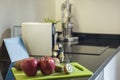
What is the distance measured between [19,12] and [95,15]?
96cm

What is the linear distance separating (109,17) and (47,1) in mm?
670

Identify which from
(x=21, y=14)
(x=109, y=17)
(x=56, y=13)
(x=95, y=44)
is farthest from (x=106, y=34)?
(x=21, y=14)

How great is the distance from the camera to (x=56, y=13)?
106 inches

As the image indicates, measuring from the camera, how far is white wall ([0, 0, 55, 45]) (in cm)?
173

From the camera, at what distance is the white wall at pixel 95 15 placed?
2.52 meters

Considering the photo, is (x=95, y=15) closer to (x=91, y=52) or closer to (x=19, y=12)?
(x=91, y=52)

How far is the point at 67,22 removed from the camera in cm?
249

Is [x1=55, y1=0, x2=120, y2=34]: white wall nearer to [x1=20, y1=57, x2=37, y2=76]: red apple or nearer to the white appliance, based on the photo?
the white appliance

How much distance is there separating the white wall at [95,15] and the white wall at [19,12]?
0.34 m

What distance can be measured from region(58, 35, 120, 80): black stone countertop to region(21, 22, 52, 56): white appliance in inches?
7.1

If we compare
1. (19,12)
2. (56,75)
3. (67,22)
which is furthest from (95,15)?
(56,75)

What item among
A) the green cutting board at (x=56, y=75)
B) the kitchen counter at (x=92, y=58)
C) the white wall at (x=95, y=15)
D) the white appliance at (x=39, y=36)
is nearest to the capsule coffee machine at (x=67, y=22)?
the white wall at (x=95, y=15)

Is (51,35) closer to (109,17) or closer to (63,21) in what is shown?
(63,21)

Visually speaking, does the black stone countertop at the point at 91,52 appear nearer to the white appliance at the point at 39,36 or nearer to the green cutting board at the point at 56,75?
the green cutting board at the point at 56,75
